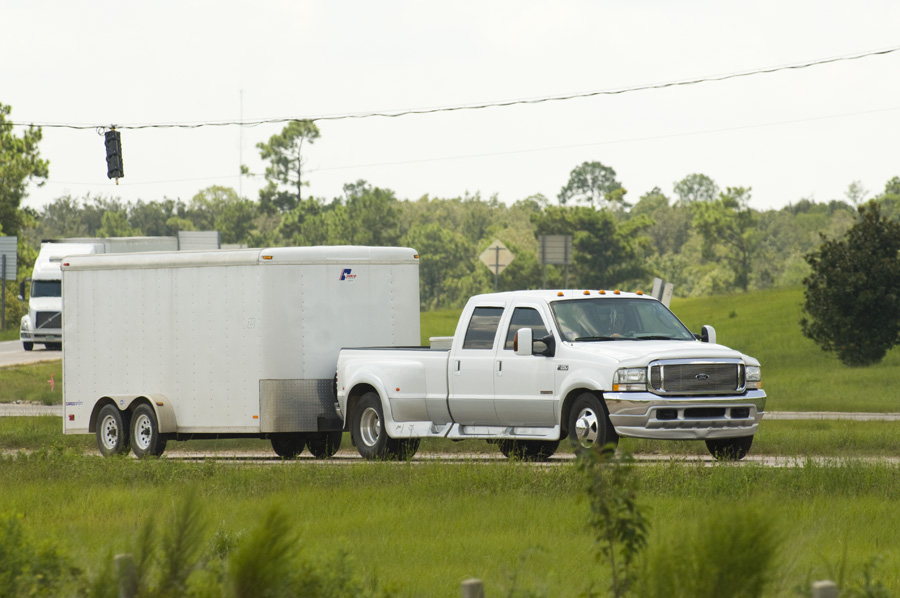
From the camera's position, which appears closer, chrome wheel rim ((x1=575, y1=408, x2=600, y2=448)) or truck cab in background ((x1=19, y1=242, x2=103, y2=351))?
chrome wheel rim ((x1=575, y1=408, x2=600, y2=448))

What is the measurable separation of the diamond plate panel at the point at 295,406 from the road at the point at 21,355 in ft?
86.2

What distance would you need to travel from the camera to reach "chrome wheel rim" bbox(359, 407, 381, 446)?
60.3 ft

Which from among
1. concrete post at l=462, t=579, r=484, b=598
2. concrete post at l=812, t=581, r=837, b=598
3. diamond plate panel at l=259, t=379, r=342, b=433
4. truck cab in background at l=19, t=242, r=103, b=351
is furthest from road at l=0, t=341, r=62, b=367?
concrete post at l=812, t=581, r=837, b=598

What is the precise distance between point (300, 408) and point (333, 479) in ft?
13.0

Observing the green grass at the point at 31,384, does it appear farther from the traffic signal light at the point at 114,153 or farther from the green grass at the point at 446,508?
the green grass at the point at 446,508

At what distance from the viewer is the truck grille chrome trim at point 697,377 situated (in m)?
15.8

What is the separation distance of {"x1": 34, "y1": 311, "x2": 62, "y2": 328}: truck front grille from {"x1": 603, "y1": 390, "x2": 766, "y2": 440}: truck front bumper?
119ft

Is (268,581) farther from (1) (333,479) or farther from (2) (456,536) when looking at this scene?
(1) (333,479)

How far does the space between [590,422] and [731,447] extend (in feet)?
6.62

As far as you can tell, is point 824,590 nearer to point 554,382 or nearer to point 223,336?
point 554,382

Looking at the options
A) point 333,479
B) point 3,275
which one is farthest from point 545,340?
→ point 3,275

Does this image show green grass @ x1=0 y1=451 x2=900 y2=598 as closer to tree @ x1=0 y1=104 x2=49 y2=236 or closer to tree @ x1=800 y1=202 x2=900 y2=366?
tree @ x1=800 y1=202 x2=900 y2=366

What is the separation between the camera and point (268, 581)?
18.3ft

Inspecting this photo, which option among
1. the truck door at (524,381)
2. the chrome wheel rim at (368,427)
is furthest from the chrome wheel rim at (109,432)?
the truck door at (524,381)
